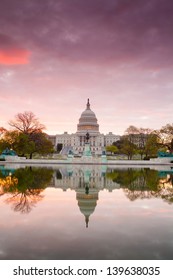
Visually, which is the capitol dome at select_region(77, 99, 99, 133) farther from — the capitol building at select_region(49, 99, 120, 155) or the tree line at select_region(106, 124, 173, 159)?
the tree line at select_region(106, 124, 173, 159)

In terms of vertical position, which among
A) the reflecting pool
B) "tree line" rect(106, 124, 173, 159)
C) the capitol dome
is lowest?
the reflecting pool

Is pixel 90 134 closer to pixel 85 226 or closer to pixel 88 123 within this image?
pixel 88 123

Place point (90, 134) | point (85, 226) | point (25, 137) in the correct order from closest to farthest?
point (85, 226), point (25, 137), point (90, 134)

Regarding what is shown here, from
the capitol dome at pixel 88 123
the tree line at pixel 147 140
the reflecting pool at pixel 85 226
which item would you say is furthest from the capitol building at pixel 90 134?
the reflecting pool at pixel 85 226

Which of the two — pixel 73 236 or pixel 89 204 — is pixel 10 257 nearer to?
pixel 73 236

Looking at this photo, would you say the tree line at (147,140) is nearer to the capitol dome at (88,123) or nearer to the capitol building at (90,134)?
the capitol building at (90,134)

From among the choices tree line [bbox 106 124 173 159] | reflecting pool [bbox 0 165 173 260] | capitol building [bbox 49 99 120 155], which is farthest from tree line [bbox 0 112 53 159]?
capitol building [bbox 49 99 120 155]

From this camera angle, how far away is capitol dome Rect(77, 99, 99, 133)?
146m

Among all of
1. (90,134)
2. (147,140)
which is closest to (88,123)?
(90,134)

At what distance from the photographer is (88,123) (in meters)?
145

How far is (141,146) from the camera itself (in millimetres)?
71938

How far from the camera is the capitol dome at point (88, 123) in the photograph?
145750 millimetres
